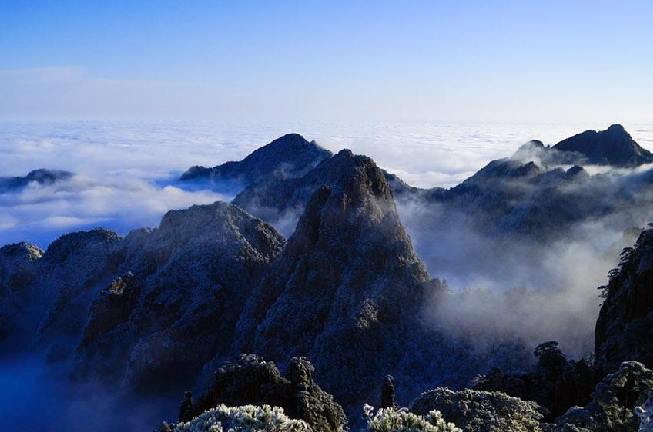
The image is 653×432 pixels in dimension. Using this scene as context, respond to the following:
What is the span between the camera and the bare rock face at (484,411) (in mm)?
24953

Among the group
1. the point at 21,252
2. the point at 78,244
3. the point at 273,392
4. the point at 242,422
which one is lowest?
the point at 21,252

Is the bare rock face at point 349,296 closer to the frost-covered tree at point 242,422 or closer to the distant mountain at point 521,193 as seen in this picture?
the frost-covered tree at point 242,422

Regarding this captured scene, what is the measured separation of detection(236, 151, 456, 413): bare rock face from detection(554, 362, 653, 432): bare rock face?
25.0 metres

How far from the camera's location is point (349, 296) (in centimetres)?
6056

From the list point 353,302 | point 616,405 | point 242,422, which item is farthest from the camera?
point 353,302

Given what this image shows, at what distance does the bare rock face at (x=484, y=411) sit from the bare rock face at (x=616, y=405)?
1418mm

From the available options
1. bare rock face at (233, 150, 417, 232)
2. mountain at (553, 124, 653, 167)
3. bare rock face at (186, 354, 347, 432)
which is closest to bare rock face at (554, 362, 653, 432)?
bare rock face at (186, 354, 347, 432)

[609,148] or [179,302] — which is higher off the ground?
[609,148]

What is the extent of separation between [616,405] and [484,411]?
663 centimetres

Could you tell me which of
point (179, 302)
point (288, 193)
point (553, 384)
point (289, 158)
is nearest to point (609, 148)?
point (288, 193)

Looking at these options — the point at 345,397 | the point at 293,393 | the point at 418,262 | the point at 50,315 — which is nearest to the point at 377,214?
the point at 418,262

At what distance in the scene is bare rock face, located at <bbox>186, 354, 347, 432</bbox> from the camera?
1401 inches

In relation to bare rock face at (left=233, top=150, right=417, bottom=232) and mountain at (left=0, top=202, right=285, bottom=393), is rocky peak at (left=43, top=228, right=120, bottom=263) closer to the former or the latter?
mountain at (left=0, top=202, right=285, bottom=393)

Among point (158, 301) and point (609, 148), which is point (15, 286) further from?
point (609, 148)
